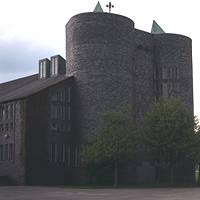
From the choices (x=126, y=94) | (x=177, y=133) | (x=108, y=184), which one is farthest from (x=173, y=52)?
(x=108, y=184)

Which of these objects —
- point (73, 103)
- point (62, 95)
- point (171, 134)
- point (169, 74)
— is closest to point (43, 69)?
point (73, 103)

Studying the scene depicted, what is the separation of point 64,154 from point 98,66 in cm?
973

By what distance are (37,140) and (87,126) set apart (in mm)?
5609

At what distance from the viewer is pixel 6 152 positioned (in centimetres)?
5394

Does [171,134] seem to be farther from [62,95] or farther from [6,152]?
[6,152]

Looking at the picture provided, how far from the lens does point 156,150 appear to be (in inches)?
1984

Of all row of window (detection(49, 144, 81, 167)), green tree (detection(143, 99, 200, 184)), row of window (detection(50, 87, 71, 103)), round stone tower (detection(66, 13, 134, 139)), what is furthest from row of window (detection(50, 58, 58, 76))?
green tree (detection(143, 99, 200, 184))

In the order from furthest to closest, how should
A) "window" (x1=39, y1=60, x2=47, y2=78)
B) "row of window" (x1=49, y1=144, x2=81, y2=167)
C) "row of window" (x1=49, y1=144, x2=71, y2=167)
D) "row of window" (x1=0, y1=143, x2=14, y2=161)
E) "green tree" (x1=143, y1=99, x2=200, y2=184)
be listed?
"window" (x1=39, y1=60, x2=47, y2=78) < "row of window" (x1=0, y1=143, x2=14, y2=161) < "row of window" (x1=49, y1=144, x2=81, y2=167) < "row of window" (x1=49, y1=144, x2=71, y2=167) < "green tree" (x1=143, y1=99, x2=200, y2=184)

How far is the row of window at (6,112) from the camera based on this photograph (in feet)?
177

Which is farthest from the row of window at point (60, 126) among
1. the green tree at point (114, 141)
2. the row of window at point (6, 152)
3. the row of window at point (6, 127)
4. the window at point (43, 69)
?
the window at point (43, 69)

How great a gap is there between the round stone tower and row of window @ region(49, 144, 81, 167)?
6.10ft

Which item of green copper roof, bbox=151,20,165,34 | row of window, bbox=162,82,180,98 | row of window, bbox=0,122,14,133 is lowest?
row of window, bbox=0,122,14,133

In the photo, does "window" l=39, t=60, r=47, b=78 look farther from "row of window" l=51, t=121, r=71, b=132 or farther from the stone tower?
"row of window" l=51, t=121, r=71, b=132

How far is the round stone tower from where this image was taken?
54.3m
